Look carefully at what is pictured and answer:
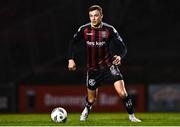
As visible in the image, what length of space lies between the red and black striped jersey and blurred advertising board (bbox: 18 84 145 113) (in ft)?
21.0

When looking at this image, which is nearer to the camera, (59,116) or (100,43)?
(59,116)

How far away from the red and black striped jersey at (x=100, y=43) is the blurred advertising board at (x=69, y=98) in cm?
641

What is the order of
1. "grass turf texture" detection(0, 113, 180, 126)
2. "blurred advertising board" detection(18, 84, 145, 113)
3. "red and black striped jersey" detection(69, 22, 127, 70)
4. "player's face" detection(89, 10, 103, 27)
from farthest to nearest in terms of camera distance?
"blurred advertising board" detection(18, 84, 145, 113) < "red and black striped jersey" detection(69, 22, 127, 70) < "player's face" detection(89, 10, 103, 27) < "grass turf texture" detection(0, 113, 180, 126)

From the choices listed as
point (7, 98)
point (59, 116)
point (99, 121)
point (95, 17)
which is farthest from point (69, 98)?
point (95, 17)

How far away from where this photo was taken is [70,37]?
1839cm

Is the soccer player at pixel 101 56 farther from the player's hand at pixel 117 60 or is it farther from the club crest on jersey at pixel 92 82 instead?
the player's hand at pixel 117 60

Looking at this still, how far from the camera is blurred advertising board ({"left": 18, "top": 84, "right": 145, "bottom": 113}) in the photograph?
51.8ft

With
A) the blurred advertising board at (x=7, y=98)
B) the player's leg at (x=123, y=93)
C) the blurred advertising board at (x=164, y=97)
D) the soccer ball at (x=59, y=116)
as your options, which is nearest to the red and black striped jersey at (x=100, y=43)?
the player's leg at (x=123, y=93)

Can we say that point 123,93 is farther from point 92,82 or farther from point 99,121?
point 99,121

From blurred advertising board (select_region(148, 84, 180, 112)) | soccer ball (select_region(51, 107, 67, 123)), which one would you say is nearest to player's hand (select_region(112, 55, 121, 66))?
soccer ball (select_region(51, 107, 67, 123))

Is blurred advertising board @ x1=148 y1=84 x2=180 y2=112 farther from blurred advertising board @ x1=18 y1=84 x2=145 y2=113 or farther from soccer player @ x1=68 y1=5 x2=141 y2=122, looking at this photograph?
soccer player @ x1=68 y1=5 x2=141 y2=122

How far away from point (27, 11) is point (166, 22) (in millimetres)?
4676

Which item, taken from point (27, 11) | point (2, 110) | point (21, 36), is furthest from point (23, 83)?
point (27, 11)

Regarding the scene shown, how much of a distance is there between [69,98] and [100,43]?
Answer: 6840mm
